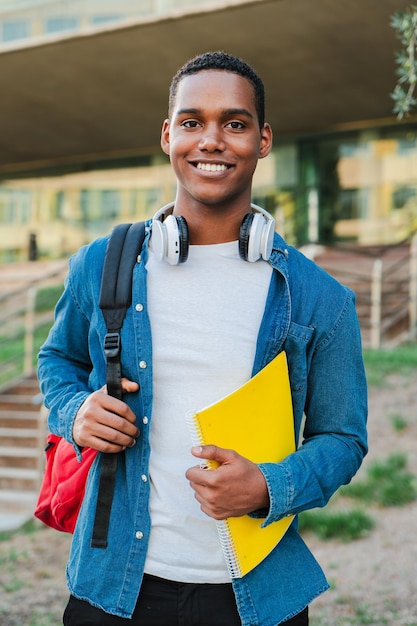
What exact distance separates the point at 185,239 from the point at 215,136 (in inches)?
9.5

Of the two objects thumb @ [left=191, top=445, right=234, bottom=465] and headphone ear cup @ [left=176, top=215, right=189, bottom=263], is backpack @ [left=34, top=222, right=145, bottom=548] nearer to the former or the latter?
headphone ear cup @ [left=176, top=215, right=189, bottom=263]

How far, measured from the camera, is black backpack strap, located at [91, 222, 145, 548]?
162 cm

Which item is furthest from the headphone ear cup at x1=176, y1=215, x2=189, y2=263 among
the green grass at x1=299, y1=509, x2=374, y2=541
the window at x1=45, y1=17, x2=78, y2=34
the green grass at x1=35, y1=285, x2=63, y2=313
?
the green grass at x1=35, y1=285, x2=63, y2=313

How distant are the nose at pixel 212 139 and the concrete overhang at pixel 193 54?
8890mm

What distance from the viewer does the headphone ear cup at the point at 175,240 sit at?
1670 mm

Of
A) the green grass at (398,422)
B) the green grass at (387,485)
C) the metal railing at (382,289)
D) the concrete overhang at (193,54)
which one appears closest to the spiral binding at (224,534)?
the green grass at (387,485)

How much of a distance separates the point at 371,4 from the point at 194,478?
375 inches

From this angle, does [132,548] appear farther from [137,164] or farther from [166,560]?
[137,164]

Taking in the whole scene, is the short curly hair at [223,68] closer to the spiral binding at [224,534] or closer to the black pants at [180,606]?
the spiral binding at [224,534]

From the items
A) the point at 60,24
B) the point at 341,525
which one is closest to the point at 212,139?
the point at 341,525

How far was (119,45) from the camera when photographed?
1145 cm

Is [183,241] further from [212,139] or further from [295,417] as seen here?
[295,417]

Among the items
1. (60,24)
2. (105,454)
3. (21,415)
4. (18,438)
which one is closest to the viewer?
(105,454)

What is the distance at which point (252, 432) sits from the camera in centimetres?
152
